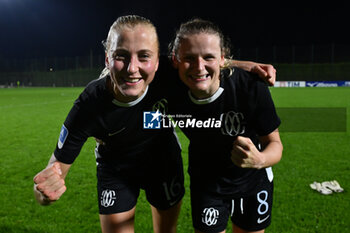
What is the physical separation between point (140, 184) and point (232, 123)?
3.02ft

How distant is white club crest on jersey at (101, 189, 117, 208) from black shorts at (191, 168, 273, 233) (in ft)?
2.01

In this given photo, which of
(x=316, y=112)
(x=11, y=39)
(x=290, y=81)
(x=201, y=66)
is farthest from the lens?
(x=11, y=39)

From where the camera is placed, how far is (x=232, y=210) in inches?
91.1

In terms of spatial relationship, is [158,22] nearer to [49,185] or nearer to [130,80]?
[130,80]

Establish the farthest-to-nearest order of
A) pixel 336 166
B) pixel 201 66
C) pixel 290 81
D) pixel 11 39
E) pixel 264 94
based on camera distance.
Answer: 1. pixel 11 39
2. pixel 290 81
3. pixel 336 166
4. pixel 264 94
5. pixel 201 66

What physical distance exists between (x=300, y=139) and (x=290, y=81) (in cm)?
3143

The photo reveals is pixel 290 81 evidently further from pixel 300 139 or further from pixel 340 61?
pixel 300 139

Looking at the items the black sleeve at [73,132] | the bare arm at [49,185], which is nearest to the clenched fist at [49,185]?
the bare arm at [49,185]

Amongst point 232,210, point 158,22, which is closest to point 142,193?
point 232,210

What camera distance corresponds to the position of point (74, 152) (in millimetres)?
2213

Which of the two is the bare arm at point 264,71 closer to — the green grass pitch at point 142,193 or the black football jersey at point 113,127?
the black football jersey at point 113,127

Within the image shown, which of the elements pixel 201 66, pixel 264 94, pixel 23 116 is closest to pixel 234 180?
pixel 264 94

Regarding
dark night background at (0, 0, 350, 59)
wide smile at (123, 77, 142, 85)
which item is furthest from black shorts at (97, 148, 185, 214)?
dark night background at (0, 0, 350, 59)

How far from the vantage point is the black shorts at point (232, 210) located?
2.24 meters
